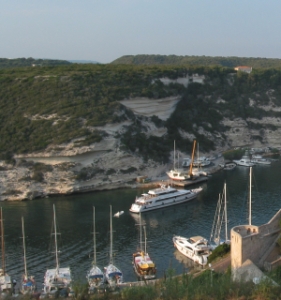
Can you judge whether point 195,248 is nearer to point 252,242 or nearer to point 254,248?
point 254,248

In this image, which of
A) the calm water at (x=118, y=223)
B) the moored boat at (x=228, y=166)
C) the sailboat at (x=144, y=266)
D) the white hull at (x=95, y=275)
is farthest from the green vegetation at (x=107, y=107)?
the white hull at (x=95, y=275)

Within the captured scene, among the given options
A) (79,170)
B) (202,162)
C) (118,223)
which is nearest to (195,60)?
(202,162)

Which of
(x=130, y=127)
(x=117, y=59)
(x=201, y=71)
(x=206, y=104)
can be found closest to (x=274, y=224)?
(x=130, y=127)

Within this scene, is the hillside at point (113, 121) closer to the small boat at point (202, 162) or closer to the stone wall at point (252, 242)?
the small boat at point (202, 162)

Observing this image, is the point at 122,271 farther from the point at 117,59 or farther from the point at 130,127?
the point at 117,59

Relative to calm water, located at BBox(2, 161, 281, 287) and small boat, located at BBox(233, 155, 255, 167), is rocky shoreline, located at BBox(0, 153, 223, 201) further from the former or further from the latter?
small boat, located at BBox(233, 155, 255, 167)

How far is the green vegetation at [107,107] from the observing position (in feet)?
130

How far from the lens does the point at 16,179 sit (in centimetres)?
3647

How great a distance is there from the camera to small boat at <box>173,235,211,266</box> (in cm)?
2263

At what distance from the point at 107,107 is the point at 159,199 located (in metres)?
12.5

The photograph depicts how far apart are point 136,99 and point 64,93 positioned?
621cm

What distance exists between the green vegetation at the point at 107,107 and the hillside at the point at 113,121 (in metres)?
0.09

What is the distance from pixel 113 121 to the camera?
134 ft

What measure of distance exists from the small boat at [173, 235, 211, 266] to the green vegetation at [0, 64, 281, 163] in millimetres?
16003
